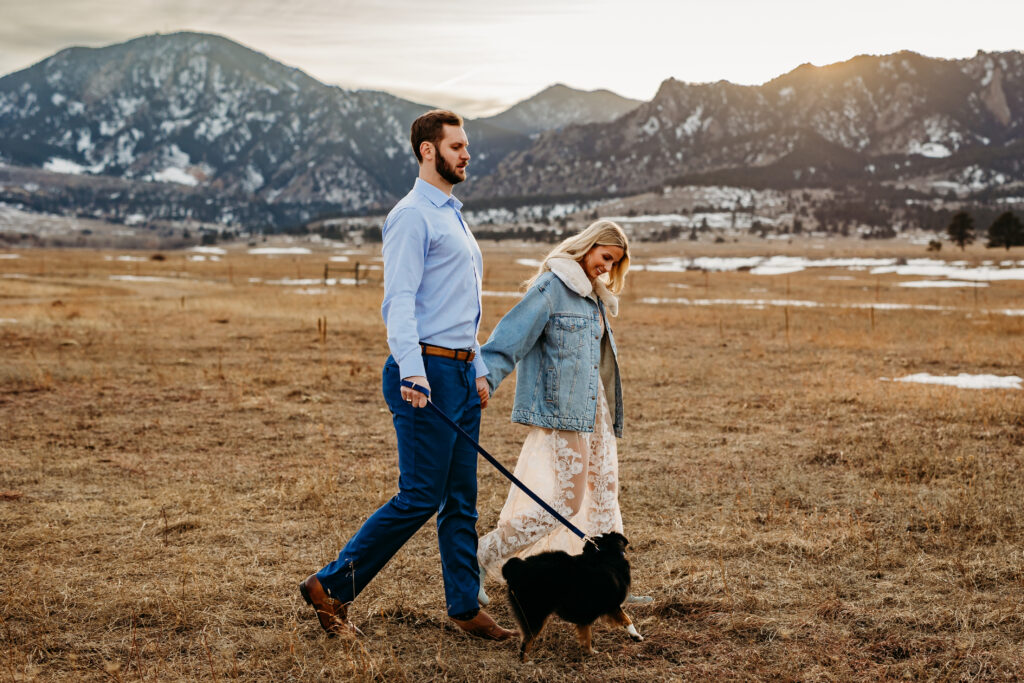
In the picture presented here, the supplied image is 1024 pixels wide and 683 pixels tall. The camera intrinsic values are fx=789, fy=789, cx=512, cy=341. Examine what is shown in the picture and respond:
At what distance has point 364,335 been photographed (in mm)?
19641

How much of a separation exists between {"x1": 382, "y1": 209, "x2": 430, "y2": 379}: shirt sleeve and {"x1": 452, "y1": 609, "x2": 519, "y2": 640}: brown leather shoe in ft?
4.91

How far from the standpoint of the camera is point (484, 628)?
4.34m

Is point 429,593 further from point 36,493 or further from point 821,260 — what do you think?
point 821,260

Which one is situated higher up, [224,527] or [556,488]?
[556,488]

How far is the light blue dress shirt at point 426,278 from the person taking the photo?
3.71 metres

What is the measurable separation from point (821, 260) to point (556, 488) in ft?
241

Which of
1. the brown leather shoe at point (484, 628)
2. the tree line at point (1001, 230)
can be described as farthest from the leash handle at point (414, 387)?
the tree line at point (1001, 230)

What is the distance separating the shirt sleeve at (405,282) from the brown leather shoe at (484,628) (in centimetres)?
150

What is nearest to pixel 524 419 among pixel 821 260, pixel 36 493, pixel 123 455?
pixel 36 493

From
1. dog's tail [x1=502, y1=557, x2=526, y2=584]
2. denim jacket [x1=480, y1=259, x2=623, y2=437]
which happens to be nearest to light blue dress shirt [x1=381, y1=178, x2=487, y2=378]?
denim jacket [x1=480, y1=259, x2=623, y2=437]

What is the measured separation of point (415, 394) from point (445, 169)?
1128 mm

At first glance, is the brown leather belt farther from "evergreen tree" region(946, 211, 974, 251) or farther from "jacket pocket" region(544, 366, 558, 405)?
"evergreen tree" region(946, 211, 974, 251)

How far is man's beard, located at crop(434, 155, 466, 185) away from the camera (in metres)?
3.88

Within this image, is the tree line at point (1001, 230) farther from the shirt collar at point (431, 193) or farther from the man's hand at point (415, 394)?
the man's hand at point (415, 394)
